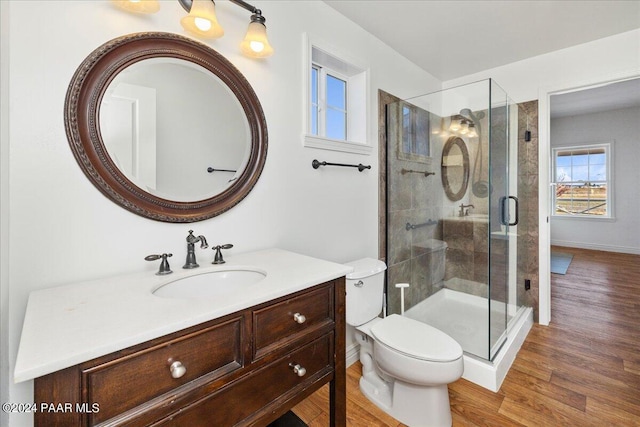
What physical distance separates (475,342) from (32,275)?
8.06ft

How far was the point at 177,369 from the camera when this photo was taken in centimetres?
73

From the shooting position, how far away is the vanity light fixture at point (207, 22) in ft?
3.64

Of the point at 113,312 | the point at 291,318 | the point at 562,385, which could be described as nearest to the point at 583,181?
the point at 562,385

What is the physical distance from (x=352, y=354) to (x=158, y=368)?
1649 millimetres

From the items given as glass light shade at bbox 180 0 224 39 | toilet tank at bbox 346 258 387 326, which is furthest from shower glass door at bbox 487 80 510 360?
glass light shade at bbox 180 0 224 39

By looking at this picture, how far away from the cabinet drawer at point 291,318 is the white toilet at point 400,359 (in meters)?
0.60

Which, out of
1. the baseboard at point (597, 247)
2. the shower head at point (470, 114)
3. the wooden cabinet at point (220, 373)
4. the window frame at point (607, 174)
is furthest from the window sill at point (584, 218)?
the wooden cabinet at point (220, 373)

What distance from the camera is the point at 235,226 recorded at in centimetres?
146

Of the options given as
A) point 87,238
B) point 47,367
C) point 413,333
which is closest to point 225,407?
point 47,367

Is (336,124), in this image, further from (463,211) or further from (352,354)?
(352,354)

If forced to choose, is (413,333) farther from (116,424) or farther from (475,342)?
(116,424)

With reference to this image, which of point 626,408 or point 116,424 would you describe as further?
point 626,408

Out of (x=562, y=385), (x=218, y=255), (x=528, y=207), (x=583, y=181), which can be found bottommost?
(x=562, y=385)

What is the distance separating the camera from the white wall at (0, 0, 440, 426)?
3.05 feet
